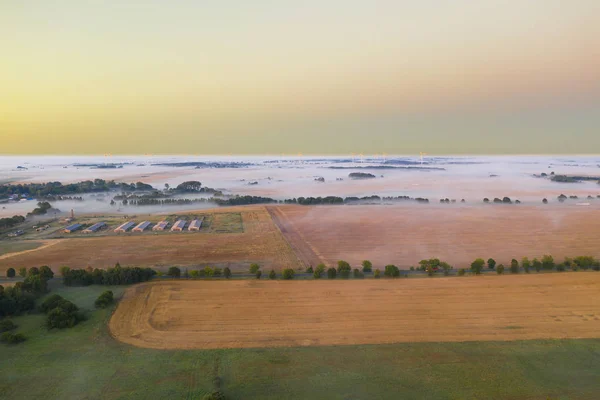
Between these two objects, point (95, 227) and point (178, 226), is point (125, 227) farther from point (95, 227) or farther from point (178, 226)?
point (178, 226)

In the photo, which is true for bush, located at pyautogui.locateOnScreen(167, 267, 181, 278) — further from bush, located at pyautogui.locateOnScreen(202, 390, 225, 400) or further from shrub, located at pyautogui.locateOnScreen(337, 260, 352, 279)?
bush, located at pyautogui.locateOnScreen(202, 390, 225, 400)

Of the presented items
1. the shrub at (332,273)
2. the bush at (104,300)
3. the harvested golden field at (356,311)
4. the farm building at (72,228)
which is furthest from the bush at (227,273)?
the farm building at (72,228)

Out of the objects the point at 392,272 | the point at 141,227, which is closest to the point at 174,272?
the point at 392,272

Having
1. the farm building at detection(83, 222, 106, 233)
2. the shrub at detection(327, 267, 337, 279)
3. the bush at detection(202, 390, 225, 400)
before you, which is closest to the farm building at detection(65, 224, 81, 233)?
the farm building at detection(83, 222, 106, 233)

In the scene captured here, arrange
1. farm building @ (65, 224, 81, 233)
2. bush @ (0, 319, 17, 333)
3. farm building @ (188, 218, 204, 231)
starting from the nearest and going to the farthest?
bush @ (0, 319, 17, 333), farm building @ (65, 224, 81, 233), farm building @ (188, 218, 204, 231)

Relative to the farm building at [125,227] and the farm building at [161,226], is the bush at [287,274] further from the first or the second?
the farm building at [125,227]

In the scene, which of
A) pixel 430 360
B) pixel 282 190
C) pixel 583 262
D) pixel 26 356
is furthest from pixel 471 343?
pixel 282 190
